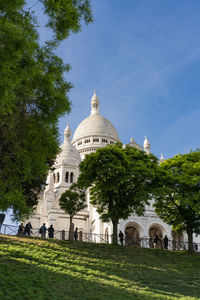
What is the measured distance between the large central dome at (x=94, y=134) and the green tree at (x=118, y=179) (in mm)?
36664

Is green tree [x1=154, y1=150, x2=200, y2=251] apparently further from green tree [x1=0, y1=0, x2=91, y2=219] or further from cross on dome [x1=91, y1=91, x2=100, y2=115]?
cross on dome [x1=91, y1=91, x2=100, y2=115]

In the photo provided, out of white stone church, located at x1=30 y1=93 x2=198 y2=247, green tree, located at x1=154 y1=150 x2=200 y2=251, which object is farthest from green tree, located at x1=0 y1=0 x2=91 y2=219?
green tree, located at x1=154 y1=150 x2=200 y2=251

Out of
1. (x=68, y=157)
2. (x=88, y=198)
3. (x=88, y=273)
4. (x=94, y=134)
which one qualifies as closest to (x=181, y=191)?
(x=88, y=273)

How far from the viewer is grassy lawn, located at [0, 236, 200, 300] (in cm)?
983

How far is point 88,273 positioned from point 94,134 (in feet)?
170

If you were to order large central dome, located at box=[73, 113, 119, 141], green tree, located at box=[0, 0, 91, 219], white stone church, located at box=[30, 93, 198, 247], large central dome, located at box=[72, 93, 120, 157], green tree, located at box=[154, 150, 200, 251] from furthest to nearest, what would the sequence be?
1. large central dome, located at box=[73, 113, 119, 141]
2. large central dome, located at box=[72, 93, 120, 157]
3. white stone church, located at box=[30, 93, 198, 247]
4. green tree, located at box=[154, 150, 200, 251]
5. green tree, located at box=[0, 0, 91, 219]

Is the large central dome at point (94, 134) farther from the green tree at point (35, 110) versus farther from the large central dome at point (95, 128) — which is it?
the green tree at point (35, 110)

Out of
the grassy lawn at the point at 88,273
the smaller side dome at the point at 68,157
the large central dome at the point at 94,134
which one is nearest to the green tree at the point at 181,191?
the grassy lawn at the point at 88,273

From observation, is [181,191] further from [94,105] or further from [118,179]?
[94,105]

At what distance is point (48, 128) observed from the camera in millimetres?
13164

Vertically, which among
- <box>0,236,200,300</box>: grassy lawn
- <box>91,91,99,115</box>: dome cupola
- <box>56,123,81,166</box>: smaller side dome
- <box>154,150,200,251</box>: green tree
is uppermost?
<box>91,91,99,115</box>: dome cupola

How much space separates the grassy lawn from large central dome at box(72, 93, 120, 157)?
42560 mm

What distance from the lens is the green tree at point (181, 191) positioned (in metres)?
23.3

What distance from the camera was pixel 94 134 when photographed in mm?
63875
